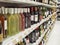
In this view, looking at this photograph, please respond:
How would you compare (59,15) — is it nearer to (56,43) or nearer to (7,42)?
(56,43)

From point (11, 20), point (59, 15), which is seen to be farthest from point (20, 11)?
point (59, 15)

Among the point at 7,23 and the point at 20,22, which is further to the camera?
the point at 20,22

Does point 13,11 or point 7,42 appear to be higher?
point 13,11

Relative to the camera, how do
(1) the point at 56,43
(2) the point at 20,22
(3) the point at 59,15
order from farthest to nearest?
(3) the point at 59,15 < (1) the point at 56,43 < (2) the point at 20,22

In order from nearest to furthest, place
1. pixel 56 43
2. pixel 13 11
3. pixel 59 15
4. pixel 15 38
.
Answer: pixel 15 38
pixel 13 11
pixel 56 43
pixel 59 15

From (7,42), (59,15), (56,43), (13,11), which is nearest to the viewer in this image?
(7,42)

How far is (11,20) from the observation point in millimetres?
1388

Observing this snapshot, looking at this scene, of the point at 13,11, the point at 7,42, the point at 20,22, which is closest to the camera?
the point at 7,42

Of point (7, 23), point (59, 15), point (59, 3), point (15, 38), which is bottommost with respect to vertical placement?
point (59, 15)

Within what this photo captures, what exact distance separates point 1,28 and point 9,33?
211mm

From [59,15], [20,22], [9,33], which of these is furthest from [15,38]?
[59,15]

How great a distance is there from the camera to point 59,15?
→ 1255 cm

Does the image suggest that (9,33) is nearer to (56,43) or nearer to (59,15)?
(56,43)

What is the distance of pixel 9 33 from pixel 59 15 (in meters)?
11.5
